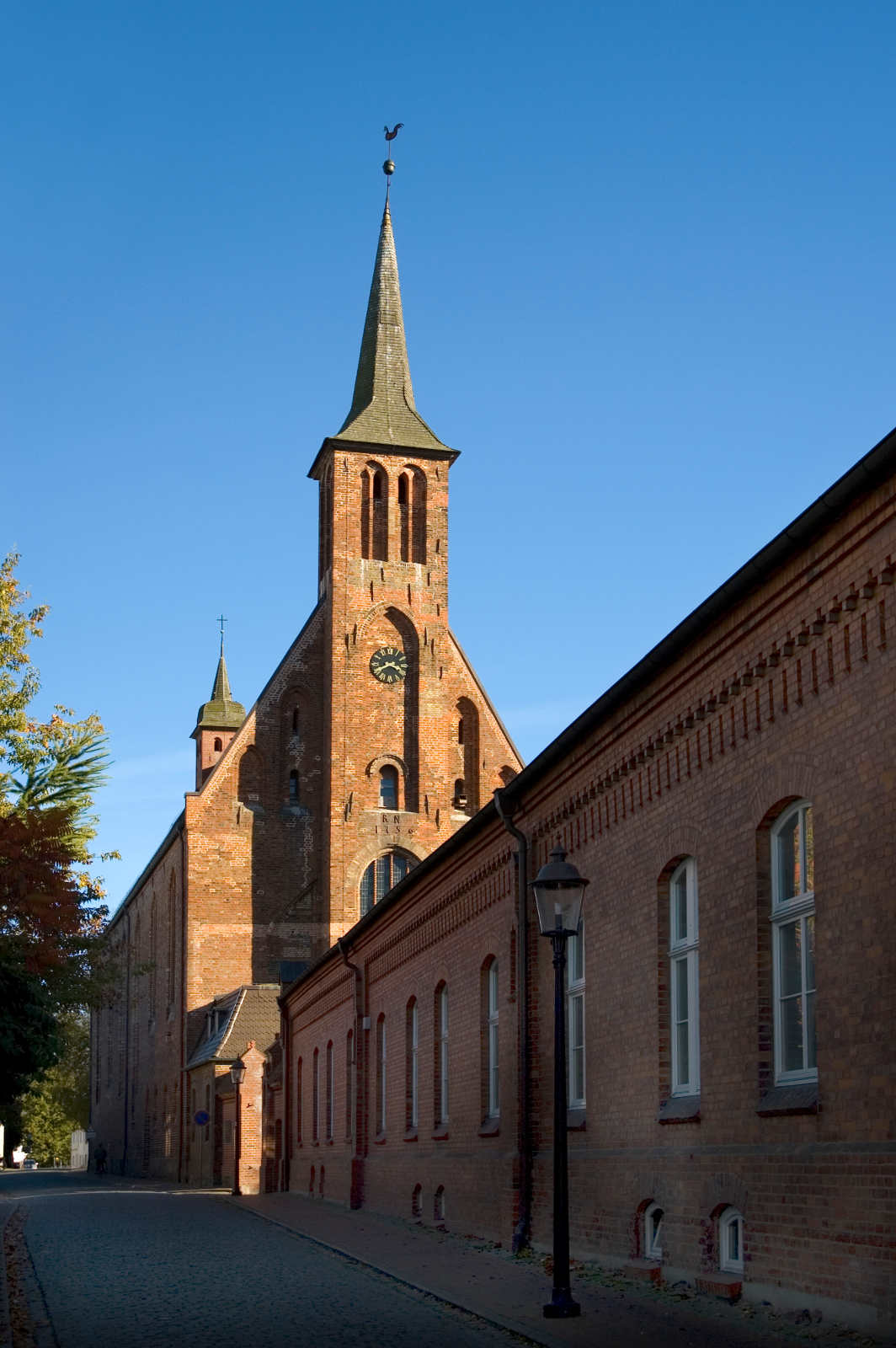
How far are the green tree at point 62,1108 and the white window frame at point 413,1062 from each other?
63433 mm

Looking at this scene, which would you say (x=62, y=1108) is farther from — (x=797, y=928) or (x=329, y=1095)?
(x=797, y=928)

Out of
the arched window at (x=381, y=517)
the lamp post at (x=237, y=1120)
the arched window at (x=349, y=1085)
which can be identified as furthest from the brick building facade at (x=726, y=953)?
the arched window at (x=381, y=517)

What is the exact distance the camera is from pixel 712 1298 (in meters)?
12.6

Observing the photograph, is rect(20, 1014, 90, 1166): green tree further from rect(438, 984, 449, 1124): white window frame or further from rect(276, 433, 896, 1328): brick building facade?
rect(276, 433, 896, 1328): brick building facade

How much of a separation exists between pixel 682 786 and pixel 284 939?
128 ft

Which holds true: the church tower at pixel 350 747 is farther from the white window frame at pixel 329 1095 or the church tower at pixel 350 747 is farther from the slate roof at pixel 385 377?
the white window frame at pixel 329 1095

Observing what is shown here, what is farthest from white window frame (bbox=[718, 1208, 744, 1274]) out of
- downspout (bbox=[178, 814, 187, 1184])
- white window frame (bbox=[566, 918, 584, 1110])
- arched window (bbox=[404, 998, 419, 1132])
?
downspout (bbox=[178, 814, 187, 1184])

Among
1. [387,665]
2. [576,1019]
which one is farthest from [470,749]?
[576,1019]

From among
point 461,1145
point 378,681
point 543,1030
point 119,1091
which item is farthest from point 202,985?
point 543,1030

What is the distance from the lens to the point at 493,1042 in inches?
829

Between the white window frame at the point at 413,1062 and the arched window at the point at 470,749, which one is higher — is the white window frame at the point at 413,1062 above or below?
below

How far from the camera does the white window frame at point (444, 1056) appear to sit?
77.2 feet

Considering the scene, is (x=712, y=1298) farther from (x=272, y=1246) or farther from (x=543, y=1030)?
(x=272, y=1246)

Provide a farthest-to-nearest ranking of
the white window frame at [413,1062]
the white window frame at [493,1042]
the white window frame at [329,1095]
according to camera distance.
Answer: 1. the white window frame at [329,1095]
2. the white window frame at [413,1062]
3. the white window frame at [493,1042]
